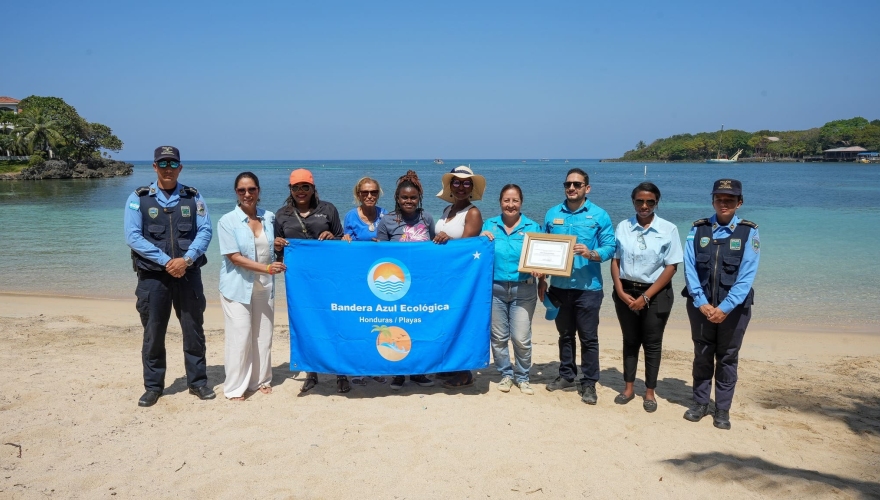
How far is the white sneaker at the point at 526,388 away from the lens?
17.2 ft

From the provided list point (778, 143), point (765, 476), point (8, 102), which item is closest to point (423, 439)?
point (765, 476)

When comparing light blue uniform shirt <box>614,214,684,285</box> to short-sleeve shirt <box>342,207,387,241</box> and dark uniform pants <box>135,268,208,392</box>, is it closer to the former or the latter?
short-sleeve shirt <box>342,207,387,241</box>

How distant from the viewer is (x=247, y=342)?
505cm

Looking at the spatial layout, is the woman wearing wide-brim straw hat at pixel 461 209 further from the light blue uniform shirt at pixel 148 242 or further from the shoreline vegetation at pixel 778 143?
the shoreline vegetation at pixel 778 143

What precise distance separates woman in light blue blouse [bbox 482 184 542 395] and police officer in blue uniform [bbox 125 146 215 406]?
2.56 meters

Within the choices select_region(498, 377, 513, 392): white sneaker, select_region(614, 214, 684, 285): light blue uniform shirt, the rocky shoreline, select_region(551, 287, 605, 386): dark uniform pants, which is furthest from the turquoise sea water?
the rocky shoreline

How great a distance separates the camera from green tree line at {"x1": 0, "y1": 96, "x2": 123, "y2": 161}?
59.2m

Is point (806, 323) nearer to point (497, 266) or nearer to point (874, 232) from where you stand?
point (497, 266)

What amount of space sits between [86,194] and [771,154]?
413 feet

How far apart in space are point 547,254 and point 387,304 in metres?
1.49

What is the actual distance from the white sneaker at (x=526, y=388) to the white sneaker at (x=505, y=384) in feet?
0.32

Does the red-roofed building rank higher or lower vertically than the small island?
higher

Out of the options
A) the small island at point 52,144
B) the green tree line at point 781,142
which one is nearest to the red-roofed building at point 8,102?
the small island at point 52,144

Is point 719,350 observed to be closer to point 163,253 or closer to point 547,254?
point 547,254
